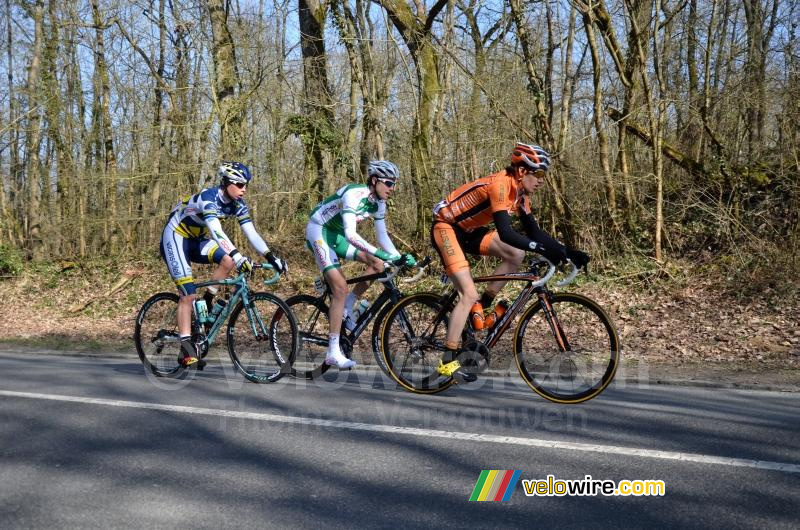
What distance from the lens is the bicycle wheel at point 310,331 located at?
749 cm

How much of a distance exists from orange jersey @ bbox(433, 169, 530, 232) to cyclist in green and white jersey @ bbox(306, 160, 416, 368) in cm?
57

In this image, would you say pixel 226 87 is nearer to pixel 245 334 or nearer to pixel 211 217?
pixel 211 217

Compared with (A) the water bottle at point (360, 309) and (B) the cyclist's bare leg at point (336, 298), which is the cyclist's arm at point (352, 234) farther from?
(A) the water bottle at point (360, 309)

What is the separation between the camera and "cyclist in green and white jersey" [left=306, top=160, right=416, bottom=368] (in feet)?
22.9

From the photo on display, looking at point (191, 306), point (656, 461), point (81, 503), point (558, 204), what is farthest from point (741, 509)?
point (558, 204)

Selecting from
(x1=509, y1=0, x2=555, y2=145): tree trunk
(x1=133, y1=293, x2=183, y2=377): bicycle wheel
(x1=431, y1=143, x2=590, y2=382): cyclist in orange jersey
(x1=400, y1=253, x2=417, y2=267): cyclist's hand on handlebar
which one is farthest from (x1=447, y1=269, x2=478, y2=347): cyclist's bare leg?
(x1=509, y1=0, x2=555, y2=145): tree trunk

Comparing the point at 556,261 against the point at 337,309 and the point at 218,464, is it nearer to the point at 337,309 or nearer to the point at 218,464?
the point at 337,309

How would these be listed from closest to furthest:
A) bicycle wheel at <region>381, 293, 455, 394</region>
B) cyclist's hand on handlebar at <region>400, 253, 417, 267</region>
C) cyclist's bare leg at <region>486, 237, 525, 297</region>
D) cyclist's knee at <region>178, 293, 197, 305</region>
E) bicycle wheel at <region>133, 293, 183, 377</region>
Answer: cyclist's hand on handlebar at <region>400, 253, 417, 267</region> → cyclist's bare leg at <region>486, 237, 525, 297</region> → bicycle wheel at <region>381, 293, 455, 394</region> → cyclist's knee at <region>178, 293, 197, 305</region> → bicycle wheel at <region>133, 293, 183, 377</region>

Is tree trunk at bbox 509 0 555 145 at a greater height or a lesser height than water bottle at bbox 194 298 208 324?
greater

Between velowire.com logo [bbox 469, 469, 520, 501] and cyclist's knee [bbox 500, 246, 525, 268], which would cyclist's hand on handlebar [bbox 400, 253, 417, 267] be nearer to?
cyclist's knee [bbox 500, 246, 525, 268]

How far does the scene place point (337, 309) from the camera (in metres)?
7.30

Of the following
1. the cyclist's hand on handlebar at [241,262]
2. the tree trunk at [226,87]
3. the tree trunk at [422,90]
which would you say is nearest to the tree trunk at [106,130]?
the tree trunk at [226,87]

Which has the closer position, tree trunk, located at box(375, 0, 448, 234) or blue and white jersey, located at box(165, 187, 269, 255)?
blue and white jersey, located at box(165, 187, 269, 255)

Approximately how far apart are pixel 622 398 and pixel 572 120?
370 inches
